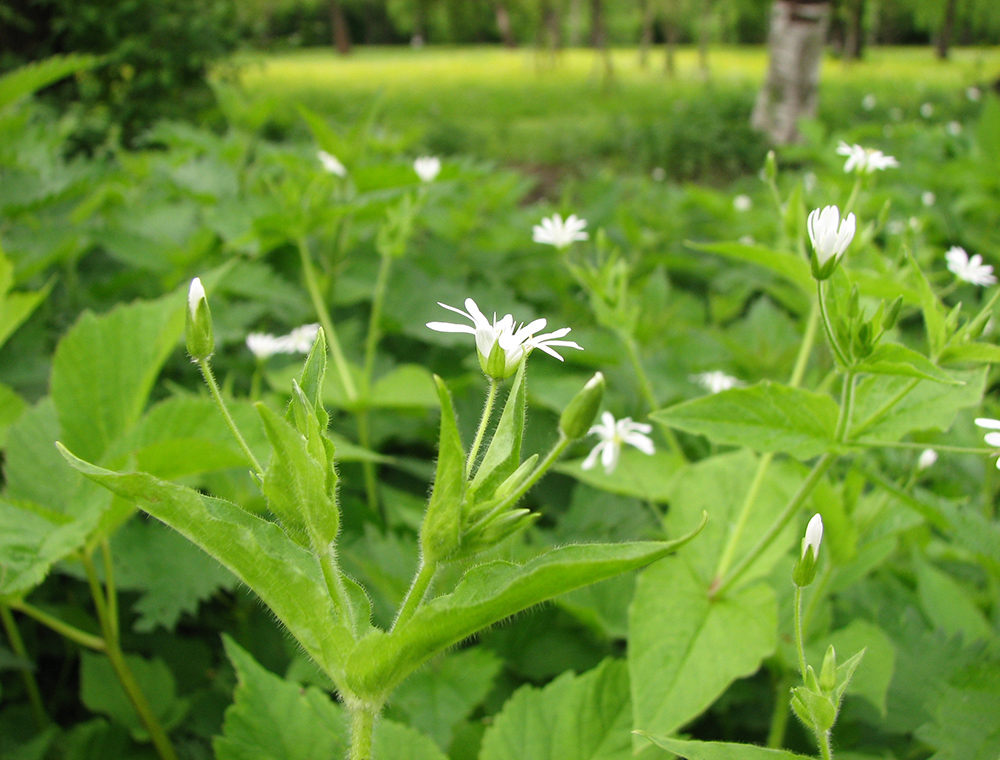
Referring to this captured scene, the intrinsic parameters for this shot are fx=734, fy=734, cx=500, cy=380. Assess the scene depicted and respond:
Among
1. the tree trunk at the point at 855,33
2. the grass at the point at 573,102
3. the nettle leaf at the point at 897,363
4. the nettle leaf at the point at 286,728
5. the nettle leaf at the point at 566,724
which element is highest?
the nettle leaf at the point at 897,363

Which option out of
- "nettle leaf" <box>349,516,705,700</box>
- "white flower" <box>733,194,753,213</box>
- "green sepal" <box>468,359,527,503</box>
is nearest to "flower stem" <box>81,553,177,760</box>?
"nettle leaf" <box>349,516,705,700</box>

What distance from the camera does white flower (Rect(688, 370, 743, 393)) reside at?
1872 mm

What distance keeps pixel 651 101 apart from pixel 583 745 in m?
16.0

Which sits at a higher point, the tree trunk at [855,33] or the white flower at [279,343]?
the white flower at [279,343]

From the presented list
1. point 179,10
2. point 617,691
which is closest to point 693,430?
point 617,691

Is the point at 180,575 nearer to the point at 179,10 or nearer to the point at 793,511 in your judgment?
the point at 793,511

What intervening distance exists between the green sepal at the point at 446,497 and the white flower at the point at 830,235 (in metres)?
0.55

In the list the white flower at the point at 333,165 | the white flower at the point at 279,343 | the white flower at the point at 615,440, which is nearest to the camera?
the white flower at the point at 615,440

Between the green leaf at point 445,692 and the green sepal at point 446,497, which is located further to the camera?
the green leaf at point 445,692

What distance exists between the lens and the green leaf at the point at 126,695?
4.81 ft

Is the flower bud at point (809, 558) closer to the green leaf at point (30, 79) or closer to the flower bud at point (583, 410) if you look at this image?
the flower bud at point (583, 410)

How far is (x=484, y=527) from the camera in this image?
0.76m

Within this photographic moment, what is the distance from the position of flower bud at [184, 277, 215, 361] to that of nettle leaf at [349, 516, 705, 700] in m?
0.40

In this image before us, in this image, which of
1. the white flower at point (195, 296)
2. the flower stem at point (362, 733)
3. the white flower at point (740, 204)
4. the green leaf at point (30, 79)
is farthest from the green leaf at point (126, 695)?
the white flower at point (740, 204)
